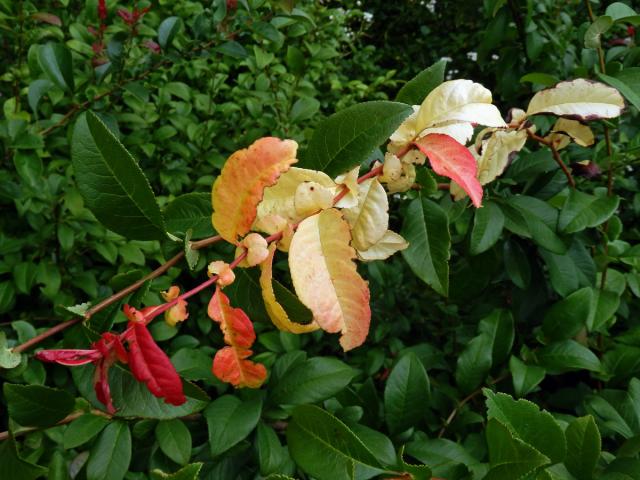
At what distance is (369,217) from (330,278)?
0.08 meters

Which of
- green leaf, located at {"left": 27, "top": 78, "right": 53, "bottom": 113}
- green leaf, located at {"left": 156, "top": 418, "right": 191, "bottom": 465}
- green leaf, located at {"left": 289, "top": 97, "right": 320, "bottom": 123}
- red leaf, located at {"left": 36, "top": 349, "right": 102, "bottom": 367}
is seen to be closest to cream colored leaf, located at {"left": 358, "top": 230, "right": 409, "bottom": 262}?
red leaf, located at {"left": 36, "top": 349, "right": 102, "bottom": 367}

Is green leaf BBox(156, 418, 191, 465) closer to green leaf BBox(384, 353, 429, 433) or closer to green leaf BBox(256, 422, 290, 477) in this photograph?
green leaf BBox(256, 422, 290, 477)

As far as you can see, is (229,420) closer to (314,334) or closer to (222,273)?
(222,273)

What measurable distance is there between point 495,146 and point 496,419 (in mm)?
296

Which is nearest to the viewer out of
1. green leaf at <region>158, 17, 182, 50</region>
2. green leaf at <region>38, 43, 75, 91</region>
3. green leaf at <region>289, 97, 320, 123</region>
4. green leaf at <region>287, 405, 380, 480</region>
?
green leaf at <region>287, 405, 380, 480</region>

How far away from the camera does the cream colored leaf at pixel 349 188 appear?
50 centimetres

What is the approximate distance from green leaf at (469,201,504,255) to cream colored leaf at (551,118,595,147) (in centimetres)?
20

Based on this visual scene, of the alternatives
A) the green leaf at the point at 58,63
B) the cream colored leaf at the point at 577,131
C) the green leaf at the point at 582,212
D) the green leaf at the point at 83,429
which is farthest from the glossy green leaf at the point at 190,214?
the green leaf at the point at 58,63

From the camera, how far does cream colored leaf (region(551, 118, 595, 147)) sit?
72 cm

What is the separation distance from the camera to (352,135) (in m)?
0.55

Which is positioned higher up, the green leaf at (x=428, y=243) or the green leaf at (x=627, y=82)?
the green leaf at (x=627, y=82)

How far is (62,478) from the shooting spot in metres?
0.72

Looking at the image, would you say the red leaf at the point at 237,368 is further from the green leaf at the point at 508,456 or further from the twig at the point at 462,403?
the twig at the point at 462,403

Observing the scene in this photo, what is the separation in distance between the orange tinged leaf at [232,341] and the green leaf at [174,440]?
0.42 metres
